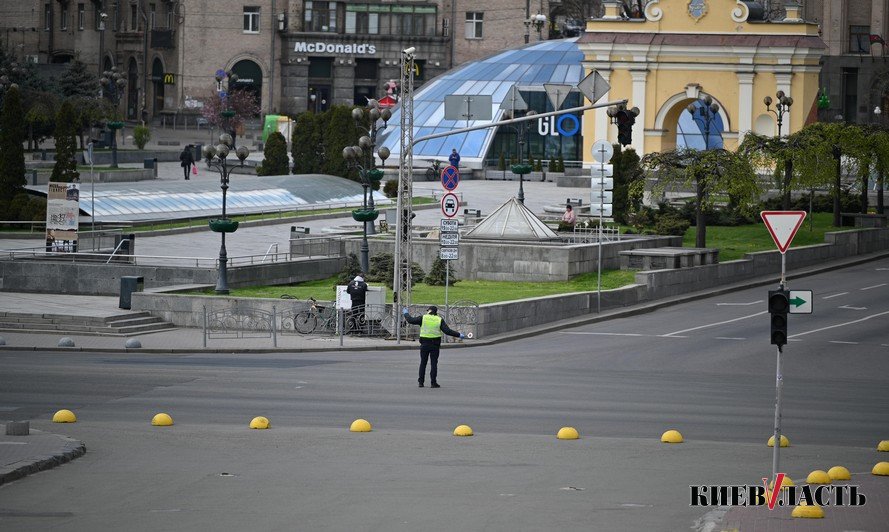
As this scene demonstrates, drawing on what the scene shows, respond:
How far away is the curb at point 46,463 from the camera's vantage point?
701 inches

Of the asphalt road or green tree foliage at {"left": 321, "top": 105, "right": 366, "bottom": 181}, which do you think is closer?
the asphalt road

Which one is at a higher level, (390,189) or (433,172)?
(433,172)

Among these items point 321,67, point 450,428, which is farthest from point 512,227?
point 321,67

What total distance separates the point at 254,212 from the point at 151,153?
24.8 metres

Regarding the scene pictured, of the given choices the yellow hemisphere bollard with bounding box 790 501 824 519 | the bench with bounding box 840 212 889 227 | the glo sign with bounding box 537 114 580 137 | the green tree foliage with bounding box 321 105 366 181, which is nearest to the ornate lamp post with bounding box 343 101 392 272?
the green tree foliage with bounding box 321 105 366 181

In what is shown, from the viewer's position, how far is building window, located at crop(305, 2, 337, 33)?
10669cm

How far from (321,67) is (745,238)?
5914 centimetres

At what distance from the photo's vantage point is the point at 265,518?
15867mm

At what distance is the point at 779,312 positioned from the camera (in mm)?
17359

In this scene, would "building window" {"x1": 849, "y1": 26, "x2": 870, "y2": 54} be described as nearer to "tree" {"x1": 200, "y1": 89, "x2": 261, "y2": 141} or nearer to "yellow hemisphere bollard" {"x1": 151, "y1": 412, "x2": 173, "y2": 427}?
"tree" {"x1": 200, "y1": 89, "x2": 261, "y2": 141}

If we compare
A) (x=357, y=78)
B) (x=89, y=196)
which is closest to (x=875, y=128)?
(x=89, y=196)

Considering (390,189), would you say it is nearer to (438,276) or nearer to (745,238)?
(745,238)

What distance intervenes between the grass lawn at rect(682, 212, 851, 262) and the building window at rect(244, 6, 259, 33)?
57.2 meters

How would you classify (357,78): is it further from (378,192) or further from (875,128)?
(875,128)
